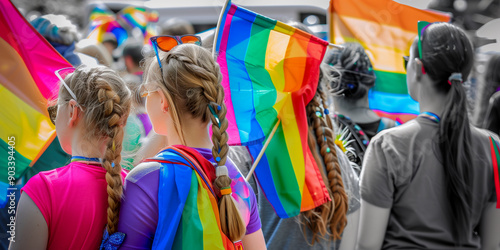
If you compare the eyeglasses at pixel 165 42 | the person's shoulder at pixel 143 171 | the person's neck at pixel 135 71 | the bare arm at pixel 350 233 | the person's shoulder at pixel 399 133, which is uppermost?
the eyeglasses at pixel 165 42

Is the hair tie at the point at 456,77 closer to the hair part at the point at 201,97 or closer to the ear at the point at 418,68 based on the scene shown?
the ear at the point at 418,68

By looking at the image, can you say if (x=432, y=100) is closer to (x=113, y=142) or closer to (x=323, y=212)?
(x=323, y=212)

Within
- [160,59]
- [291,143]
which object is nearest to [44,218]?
[160,59]

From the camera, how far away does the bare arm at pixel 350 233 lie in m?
2.35

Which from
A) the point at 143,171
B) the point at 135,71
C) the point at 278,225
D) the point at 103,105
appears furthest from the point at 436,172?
the point at 135,71

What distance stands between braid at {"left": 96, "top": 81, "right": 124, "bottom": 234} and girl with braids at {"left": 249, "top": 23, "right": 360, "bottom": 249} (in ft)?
2.27

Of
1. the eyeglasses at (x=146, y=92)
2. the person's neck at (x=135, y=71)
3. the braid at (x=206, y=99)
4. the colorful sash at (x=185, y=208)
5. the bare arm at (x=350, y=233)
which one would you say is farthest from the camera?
the person's neck at (x=135, y=71)

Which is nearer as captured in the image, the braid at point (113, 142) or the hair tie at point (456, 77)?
the braid at point (113, 142)

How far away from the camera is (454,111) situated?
2217 mm

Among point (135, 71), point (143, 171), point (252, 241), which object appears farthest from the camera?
point (135, 71)

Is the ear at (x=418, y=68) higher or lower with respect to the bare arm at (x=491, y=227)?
higher

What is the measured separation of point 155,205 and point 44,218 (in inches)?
15.2

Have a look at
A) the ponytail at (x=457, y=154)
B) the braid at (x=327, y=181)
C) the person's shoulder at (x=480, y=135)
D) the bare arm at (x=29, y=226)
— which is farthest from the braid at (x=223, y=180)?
the person's shoulder at (x=480, y=135)

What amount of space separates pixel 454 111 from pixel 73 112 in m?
1.63
